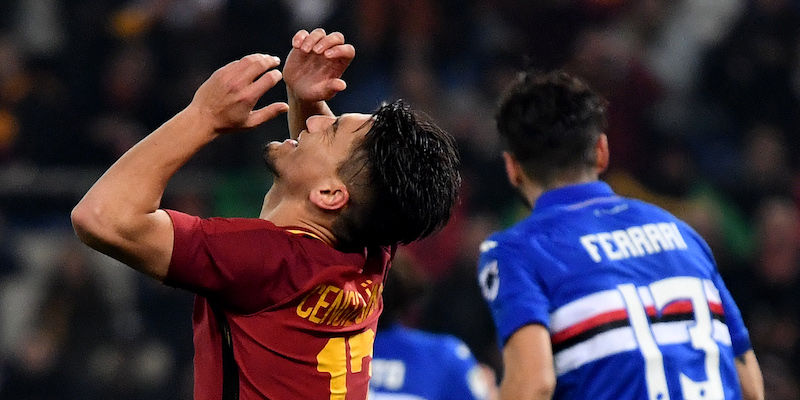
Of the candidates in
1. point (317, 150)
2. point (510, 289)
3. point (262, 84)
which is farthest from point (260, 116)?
point (510, 289)

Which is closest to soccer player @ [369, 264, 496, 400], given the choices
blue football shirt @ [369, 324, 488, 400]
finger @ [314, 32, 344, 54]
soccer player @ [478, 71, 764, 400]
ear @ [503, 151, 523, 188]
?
blue football shirt @ [369, 324, 488, 400]

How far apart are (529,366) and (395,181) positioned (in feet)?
2.38

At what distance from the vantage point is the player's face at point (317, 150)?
8.35ft

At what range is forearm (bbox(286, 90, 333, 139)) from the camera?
2.87 m

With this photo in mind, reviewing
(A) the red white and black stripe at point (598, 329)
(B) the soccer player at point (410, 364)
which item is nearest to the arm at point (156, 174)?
(A) the red white and black stripe at point (598, 329)

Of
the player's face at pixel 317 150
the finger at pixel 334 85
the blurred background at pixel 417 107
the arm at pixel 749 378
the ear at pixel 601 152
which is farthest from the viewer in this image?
the blurred background at pixel 417 107

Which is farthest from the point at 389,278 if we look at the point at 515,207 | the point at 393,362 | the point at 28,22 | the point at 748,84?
the point at 28,22

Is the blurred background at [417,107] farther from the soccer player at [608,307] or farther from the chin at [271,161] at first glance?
the chin at [271,161]

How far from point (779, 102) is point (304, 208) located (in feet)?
21.4

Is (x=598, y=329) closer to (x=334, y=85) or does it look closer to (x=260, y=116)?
(x=334, y=85)

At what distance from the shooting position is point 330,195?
8.30ft

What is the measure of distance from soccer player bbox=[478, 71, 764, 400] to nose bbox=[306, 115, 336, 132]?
766 millimetres

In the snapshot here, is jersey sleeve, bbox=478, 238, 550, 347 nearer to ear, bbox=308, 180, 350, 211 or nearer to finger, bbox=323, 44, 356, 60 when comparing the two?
ear, bbox=308, 180, 350, 211

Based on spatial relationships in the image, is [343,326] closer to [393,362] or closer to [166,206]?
[393,362]
